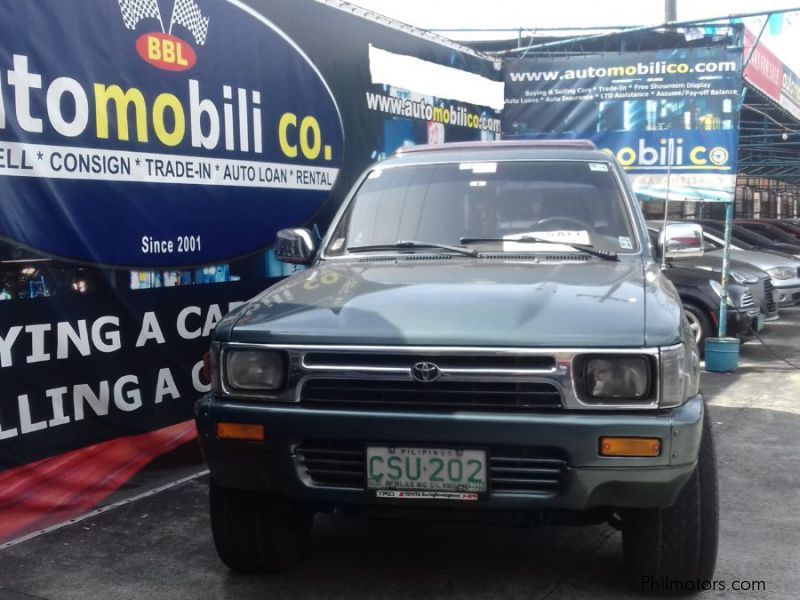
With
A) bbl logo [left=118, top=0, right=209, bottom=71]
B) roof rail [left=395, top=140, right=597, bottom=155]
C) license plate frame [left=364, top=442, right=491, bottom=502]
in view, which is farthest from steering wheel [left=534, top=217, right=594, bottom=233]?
bbl logo [left=118, top=0, right=209, bottom=71]

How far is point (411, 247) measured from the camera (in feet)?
14.0

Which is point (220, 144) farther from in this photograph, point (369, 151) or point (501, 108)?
point (501, 108)

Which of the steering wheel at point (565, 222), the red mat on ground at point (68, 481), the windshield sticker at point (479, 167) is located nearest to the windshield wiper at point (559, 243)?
the steering wheel at point (565, 222)

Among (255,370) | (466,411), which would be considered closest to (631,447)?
(466,411)

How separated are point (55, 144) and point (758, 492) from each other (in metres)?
4.24

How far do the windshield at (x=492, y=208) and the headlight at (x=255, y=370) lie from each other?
1.27 metres

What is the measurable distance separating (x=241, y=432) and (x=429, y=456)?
68 centimetres

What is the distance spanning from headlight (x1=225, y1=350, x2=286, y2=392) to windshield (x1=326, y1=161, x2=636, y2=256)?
1.27 meters

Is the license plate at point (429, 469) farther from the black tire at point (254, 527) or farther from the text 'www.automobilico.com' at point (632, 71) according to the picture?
the text 'www.automobilico.com' at point (632, 71)

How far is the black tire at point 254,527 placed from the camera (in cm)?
360

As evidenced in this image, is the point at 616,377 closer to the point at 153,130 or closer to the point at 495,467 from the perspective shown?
the point at 495,467

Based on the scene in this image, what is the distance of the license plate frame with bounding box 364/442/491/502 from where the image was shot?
3090 millimetres

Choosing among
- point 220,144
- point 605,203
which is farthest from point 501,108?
point 605,203
